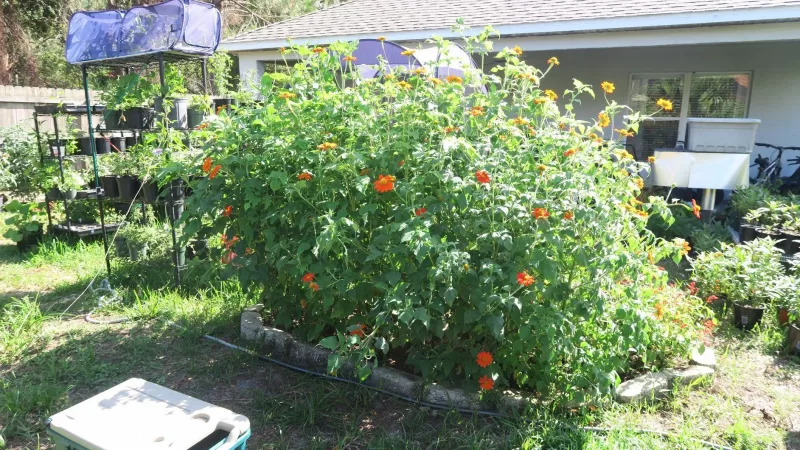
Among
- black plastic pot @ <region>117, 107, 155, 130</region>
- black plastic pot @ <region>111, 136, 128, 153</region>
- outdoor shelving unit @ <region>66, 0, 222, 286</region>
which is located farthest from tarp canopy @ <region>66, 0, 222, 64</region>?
black plastic pot @ <region>111, 136, 128, 153</region>

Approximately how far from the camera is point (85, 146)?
5492 millimetres

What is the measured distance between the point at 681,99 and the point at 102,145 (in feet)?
24.1

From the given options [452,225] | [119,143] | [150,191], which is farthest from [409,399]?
[119,143]

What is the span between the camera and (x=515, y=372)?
2.56m

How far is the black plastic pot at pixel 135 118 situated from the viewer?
4.63m

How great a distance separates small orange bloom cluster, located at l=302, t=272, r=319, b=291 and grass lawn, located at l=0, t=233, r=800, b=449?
58cm

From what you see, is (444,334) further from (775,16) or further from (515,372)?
(775,16)

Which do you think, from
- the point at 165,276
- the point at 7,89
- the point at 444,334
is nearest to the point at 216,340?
the point at 165,276

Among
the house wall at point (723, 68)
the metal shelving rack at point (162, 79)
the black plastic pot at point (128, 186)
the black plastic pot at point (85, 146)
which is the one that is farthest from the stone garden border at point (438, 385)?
the house wall at point (723, 68)

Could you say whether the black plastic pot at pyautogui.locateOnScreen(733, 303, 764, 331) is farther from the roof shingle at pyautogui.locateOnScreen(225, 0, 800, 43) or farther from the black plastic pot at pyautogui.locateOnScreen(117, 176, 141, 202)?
the black plastic pot at pyautogui.locateOnScreen(117, 176, 141, 202)

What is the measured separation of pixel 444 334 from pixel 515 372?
0.38 metres

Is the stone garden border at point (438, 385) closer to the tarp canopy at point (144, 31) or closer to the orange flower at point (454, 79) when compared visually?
the orange flower at point (454, 79)

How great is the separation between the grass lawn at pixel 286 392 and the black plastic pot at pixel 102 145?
7.05 feet

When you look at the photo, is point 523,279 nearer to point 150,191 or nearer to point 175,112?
point 150,191
